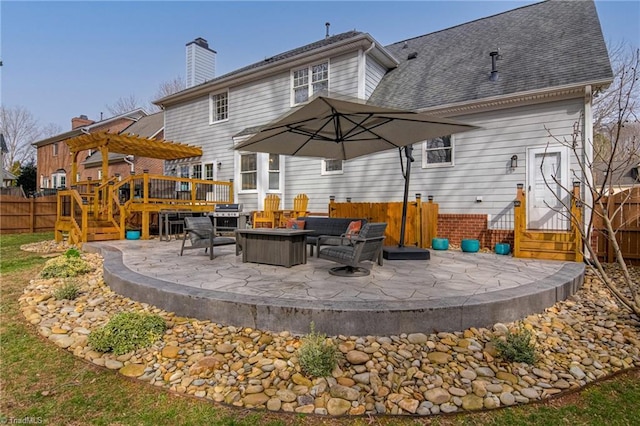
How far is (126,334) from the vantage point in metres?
3.26

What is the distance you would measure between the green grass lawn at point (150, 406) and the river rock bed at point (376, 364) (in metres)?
0.09

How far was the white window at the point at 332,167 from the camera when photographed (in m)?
10.7

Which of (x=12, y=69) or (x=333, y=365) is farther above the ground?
(x=12, y=69)

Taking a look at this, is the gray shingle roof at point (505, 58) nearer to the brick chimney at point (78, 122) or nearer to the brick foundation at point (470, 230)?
the brick foundation at point (470, 230)

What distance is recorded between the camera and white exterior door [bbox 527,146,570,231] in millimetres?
7566

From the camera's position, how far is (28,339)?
141 inches

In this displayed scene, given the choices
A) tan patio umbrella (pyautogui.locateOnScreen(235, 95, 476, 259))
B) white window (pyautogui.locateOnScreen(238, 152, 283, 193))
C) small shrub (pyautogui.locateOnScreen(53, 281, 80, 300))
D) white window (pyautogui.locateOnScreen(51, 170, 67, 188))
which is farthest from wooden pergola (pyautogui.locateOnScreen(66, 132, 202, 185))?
white window (pyautogui.locateOnScreen(51, 170, 67, 188))

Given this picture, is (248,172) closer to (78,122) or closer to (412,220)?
(412,220)

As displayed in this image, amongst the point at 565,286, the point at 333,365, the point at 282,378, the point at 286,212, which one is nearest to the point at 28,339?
the point at 282,378

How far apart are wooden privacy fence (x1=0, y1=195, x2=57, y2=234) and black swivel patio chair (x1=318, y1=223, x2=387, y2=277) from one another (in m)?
14.6

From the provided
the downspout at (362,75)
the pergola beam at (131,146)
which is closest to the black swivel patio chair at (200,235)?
the pergola beam at (131,146)

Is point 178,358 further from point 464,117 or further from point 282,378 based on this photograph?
point 464,117

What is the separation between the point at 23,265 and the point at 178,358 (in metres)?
6.34

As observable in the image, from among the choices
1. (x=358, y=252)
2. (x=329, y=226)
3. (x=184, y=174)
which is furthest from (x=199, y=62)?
(x=358, y=252)
